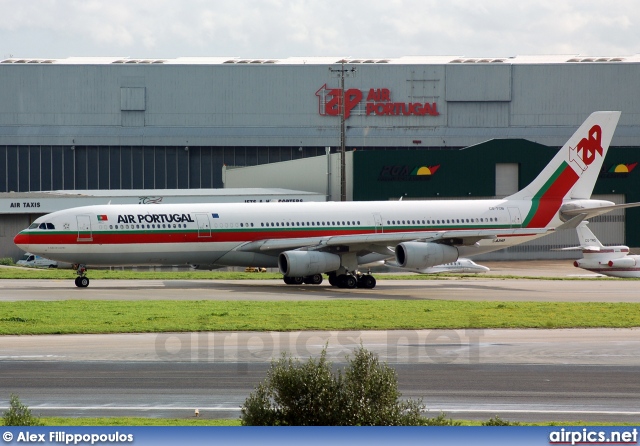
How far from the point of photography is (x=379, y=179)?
78875mm

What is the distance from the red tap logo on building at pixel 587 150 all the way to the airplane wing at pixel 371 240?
9.67 m

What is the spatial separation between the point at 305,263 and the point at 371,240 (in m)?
3.39

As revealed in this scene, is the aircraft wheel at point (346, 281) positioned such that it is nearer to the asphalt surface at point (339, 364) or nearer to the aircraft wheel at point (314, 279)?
the aircraft wheel at point (314, 279)

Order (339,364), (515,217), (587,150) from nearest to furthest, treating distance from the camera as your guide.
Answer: (339,364)
(515,217)
(587,150)

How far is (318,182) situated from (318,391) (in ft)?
226

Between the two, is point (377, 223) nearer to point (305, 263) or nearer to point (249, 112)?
point (305, 263)

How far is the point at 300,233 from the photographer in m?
48.8

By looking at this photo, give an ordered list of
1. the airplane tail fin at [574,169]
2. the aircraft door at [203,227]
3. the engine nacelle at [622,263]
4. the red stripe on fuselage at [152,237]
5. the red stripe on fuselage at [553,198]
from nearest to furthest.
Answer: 1. the red stripe on fuselage at [152,237]
2. the aircraft door at [203,227]
3. the red stripe on fuselage at [553,198]
4. the airplane tail fin at [574,169]
5. the engine nacelle at [622,263]

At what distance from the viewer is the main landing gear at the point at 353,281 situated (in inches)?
1903

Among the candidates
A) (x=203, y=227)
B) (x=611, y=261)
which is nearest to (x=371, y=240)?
(x=203, y=227)

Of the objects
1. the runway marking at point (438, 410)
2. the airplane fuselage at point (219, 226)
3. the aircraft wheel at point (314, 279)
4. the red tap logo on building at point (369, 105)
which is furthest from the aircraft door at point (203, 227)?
the red tap logo on building at point (369, 105)

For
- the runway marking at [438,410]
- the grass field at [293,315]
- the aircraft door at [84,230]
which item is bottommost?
Result: the grass field at [293,315]

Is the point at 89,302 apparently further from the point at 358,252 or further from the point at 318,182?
the point at 318,182

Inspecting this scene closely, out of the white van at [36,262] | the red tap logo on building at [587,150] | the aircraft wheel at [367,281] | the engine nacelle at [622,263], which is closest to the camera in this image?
the aircraft wheel at [367,281]
